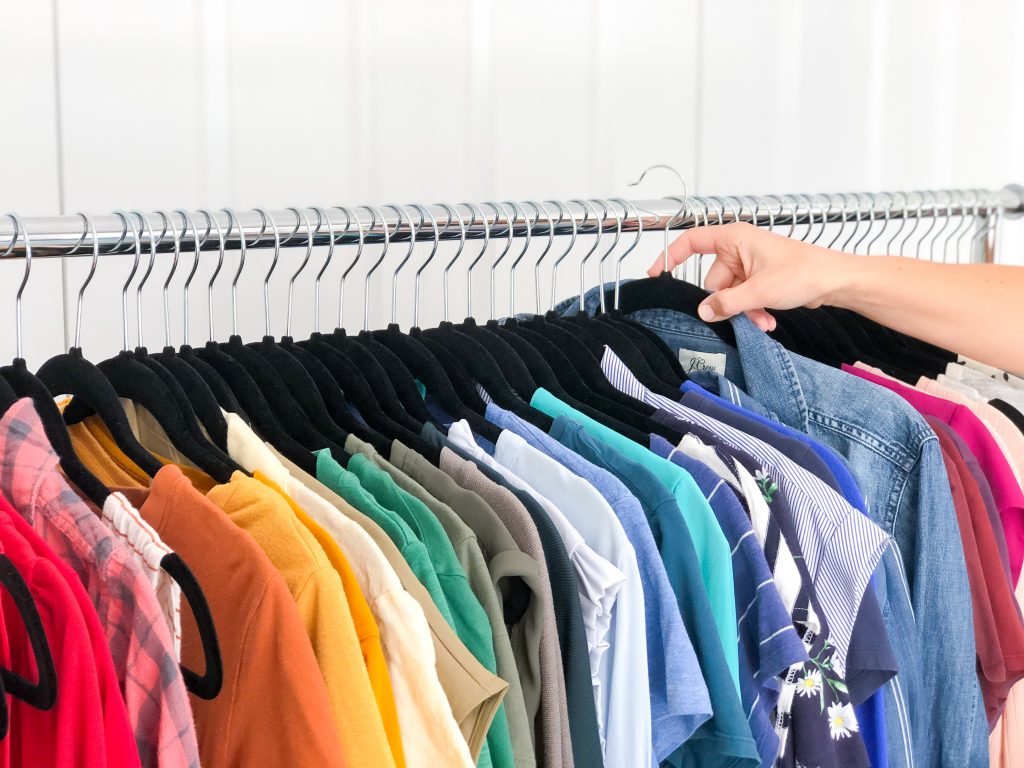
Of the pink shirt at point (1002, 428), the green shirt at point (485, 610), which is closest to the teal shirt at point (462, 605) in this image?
the green shirt at point (485, 610)

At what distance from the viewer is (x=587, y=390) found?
4.17 feet

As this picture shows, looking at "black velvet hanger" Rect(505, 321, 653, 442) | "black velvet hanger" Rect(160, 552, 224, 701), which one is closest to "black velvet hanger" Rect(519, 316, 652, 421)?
"black velvet hanger" Rect(505, 321, 653, 442)

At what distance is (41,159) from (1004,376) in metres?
1.71

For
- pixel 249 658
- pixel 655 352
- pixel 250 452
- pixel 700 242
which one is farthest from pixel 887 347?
pixel 249 658

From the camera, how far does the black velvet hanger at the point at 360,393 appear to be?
1.12 metres

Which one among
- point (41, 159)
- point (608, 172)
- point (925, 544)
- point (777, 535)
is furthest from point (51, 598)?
point (608, 172)

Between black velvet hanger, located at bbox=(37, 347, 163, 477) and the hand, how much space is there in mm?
680

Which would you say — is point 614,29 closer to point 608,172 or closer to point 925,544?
point 608,172

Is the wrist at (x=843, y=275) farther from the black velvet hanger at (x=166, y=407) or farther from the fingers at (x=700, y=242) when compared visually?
the black velvet hanger at (x=166, y=407)

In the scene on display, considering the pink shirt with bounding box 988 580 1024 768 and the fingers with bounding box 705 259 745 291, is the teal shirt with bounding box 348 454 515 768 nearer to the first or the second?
the fingers with bounding box 705 259 745 291

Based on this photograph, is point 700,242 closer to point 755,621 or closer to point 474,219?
point 474,219

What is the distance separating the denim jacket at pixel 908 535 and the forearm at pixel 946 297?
0.11m

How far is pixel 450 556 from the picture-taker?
0.96 metres

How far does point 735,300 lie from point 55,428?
756 millimetres
